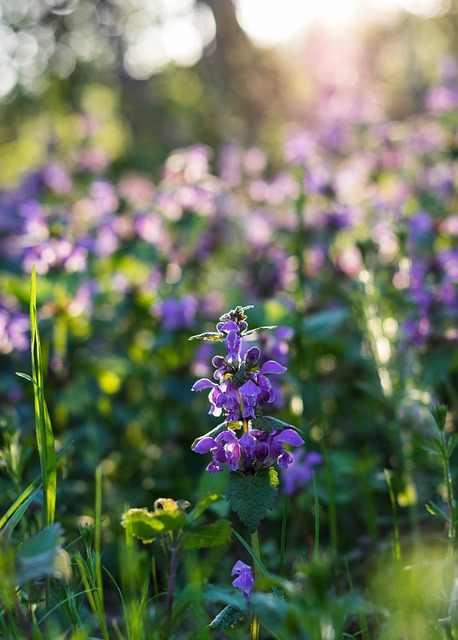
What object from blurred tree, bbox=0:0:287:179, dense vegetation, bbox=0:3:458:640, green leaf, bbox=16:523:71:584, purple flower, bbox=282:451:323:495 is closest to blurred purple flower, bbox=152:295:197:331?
dense vegetation, bbox=0:3:458:640

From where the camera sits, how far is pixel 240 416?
1233mm

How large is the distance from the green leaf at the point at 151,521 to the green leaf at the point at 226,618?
17cm

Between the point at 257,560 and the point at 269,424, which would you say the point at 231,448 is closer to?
the point at 269,424

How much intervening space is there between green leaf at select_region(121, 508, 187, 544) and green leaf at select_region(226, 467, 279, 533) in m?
0.09

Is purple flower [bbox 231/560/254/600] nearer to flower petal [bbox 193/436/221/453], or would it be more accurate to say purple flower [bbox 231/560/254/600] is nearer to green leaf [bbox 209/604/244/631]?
green leaf [bbox 209/604/244/631]

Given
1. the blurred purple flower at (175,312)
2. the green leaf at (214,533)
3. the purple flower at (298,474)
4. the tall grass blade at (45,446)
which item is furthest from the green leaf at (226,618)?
the blurred purple flower at (175,312)

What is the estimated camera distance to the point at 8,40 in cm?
2403

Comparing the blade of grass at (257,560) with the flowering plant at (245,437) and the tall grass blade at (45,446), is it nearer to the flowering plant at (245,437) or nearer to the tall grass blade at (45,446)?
the flowering plant at (245,437)

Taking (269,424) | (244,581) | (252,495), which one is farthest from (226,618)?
(269,424)

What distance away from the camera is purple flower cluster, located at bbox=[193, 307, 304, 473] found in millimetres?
1208

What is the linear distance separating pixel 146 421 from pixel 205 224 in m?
1.28

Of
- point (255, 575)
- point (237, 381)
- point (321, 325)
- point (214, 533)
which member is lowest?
Answer: point (321, 325)

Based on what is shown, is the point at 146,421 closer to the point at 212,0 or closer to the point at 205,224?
the point at 205,224

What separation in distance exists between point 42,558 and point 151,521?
22 centimetres
